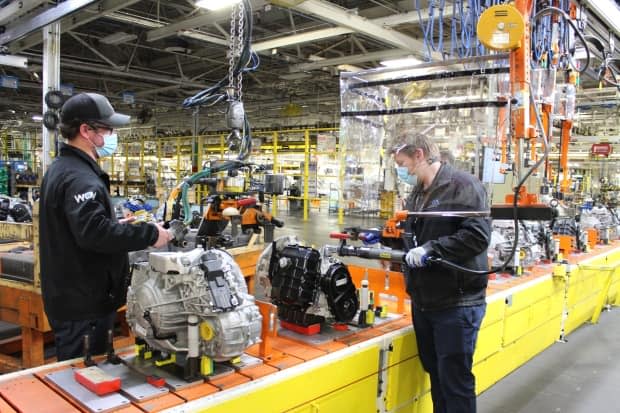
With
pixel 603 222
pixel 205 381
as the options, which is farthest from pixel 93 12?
pixel 603 222

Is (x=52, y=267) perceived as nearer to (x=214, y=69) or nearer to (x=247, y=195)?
(x=247, y=195)

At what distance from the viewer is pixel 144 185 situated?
17469 millimetres

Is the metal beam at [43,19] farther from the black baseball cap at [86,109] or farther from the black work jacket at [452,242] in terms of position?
the black work jacket at [452,242]

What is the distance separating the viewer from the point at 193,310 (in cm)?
203

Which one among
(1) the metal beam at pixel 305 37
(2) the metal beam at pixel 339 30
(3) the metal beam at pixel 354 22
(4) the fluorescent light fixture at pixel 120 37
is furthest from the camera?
(4) the fluorescent light fixture at pixel 120 37

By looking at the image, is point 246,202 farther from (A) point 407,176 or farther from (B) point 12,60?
(B) point 12,60

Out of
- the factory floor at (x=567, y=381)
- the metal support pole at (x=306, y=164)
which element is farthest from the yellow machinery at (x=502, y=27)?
the metal support pole at (x=306, y=164)

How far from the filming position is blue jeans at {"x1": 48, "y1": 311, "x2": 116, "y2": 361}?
226cm

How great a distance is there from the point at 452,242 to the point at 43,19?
5430mm

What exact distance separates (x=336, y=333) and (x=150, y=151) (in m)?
19.8

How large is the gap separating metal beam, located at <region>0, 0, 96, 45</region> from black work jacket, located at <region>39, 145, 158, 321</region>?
3253 millimetres

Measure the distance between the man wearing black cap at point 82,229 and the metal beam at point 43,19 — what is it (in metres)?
3.09

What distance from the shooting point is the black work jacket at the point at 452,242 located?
2.39m

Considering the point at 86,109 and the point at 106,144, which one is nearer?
the point at 86,109
